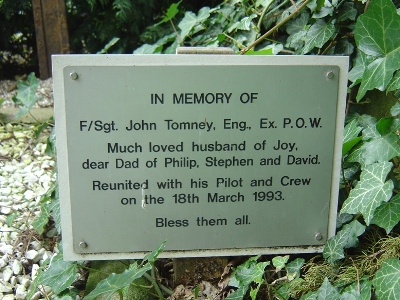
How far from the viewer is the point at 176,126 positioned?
1.13 metres

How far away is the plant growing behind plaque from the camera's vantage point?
108 centimetres

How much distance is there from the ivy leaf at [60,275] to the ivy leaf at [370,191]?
72 centimetres

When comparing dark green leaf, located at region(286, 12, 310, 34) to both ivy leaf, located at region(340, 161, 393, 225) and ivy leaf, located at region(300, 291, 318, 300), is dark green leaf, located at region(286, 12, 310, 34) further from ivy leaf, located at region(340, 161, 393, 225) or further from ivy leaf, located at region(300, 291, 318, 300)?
ivy leaf, located at region(300, 291, 318, 300)

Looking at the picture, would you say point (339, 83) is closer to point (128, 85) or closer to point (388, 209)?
point (388, 209)

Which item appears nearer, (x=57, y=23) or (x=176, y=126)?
(x=176, y=126)

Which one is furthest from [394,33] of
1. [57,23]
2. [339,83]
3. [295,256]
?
[57,23]

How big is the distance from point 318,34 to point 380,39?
47 centimetres

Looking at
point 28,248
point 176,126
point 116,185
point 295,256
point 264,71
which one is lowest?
point 28,248

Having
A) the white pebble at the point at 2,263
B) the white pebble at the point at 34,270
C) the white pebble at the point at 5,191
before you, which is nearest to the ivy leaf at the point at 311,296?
the white pebble at the point at 34,270

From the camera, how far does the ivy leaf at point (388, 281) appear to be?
40.2 inches

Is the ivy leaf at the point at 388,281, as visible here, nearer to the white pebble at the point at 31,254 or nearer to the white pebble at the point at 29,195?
the white pebble at the point at 31,254

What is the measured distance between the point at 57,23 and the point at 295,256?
Result: 2.42 metres

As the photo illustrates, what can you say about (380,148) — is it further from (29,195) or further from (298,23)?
(29,195)

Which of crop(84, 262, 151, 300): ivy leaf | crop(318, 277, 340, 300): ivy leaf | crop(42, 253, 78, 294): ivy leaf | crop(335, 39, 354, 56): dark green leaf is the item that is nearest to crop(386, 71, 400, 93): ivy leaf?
crop(335, 39, 354, 56): dark green leaf
